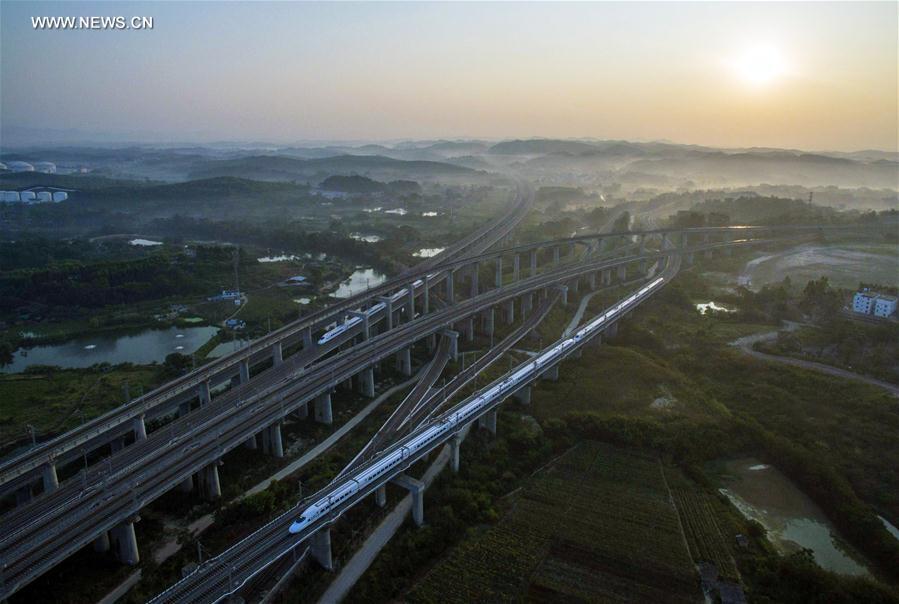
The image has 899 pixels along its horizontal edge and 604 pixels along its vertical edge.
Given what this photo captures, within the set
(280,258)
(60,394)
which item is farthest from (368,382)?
(280,258)

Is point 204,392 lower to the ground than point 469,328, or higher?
lower

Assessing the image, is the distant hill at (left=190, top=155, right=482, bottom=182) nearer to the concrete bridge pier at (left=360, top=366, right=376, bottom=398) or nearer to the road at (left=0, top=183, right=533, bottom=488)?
the road at (left=0, top=183, right=533, bottom=488)

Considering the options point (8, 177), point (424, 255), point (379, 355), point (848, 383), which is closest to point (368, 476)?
point (379, 355)

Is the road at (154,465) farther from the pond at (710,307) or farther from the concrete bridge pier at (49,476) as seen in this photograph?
the pond at (710,307)

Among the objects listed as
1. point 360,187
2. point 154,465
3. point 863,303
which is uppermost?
point 360,187

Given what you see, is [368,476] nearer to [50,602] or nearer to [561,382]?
[50,602]

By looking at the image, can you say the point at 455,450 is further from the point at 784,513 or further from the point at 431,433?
the point at 784,513
